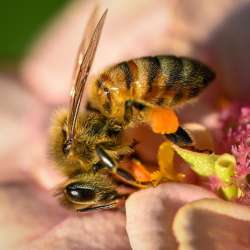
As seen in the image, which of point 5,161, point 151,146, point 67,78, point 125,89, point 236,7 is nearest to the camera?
point 125,89

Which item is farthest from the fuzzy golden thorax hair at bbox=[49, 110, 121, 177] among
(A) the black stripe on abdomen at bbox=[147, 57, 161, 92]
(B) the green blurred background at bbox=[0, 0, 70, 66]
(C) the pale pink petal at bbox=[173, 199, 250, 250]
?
(B) the green blurred background at bbox=[0, 0, 70, 66]

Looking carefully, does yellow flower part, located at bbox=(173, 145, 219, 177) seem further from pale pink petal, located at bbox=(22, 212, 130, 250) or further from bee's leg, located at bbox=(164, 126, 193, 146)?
pale pink petal, located at bbox=(22, 212, 130, 250)

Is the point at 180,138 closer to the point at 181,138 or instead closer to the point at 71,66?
the point at 181,138

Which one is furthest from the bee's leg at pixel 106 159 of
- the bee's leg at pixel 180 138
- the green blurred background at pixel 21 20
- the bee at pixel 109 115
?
the green blurred background at pixel 21 20

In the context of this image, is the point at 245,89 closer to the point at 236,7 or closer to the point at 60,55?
the point at 236,7

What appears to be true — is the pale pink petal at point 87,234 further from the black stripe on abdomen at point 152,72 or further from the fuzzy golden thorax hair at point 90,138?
the black stripe on abdomen at point 152,72

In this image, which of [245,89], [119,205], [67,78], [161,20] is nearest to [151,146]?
[119,205]

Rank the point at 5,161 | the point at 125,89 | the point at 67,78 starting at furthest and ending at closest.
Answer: the point at 67,78 → the point at 5,161 → the point at 125,89

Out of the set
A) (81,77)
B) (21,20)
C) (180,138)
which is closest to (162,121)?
(180,138)
